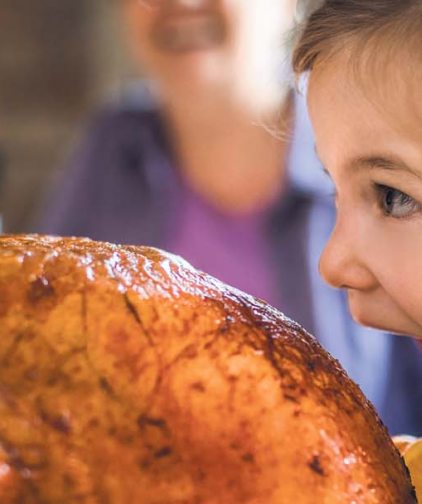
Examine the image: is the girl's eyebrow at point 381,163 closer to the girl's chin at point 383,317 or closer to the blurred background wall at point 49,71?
the girl's chin at point 383,317

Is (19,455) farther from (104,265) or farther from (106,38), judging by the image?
(106,38)

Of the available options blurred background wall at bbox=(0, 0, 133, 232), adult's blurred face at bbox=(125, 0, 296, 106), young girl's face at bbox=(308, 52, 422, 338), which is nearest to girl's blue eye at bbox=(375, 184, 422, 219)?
young girl's face at bbox=(308, 52, 422, 338)

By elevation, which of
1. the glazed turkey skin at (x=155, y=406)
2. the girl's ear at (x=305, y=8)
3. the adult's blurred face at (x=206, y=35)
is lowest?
the glazed turkey skin at (x=155, y=406)

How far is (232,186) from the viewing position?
1.68 m

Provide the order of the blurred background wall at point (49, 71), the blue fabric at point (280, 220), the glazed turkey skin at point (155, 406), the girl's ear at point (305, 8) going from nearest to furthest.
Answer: the glazed turkey skin at point (155, 406)
the girl's ear at point (305, 8)
the blue fabric at point (280, 220)
the blurred background wall at point (49, 71)

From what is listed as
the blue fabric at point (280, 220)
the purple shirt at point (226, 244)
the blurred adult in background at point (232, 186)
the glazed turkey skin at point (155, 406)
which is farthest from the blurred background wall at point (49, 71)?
the glazed turkey skin at point (155, 406)

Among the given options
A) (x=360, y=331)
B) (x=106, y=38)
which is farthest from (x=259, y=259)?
(x=106, y=38)

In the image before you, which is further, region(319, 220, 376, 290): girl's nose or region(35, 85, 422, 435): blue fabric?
region(35, 85, 422, 435): blue fabric

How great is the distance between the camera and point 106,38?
121 inches

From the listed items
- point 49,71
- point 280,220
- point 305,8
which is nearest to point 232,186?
point 280,220

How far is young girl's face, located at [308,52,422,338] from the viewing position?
50 cm

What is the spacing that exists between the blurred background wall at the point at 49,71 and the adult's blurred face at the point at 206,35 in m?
1.35

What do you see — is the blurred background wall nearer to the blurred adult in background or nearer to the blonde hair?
the blurred adult in background

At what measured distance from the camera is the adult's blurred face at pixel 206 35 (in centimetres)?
165
